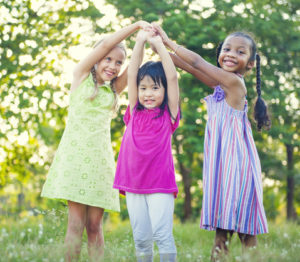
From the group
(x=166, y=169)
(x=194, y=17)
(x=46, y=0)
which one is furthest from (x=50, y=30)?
(x=166, y=169)

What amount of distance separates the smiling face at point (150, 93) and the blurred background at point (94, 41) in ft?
8.12

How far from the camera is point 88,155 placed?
128 inches

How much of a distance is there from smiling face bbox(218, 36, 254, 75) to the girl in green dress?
639mm

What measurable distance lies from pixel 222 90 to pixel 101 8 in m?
3.71

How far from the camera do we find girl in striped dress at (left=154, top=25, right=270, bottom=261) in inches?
122

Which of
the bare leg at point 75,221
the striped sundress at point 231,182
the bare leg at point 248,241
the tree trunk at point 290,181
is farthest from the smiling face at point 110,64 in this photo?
the tree trunk at point 290,181

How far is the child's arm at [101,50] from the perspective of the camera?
3.27 metres

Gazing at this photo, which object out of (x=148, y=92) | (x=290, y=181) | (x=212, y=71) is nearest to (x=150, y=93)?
(x=148, y=92)

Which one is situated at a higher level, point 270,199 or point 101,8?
point 101,8

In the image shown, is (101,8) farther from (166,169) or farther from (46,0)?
(166,169)

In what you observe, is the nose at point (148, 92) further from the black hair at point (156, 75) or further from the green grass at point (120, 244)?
the green grass at point (120, 244)

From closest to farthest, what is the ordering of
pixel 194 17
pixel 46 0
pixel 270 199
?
1. pixel 46 0
2. pixel 194 17
3. pixel 270 199

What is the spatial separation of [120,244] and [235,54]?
91.6 inches

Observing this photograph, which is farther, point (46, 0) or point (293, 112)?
point (293, 112)
